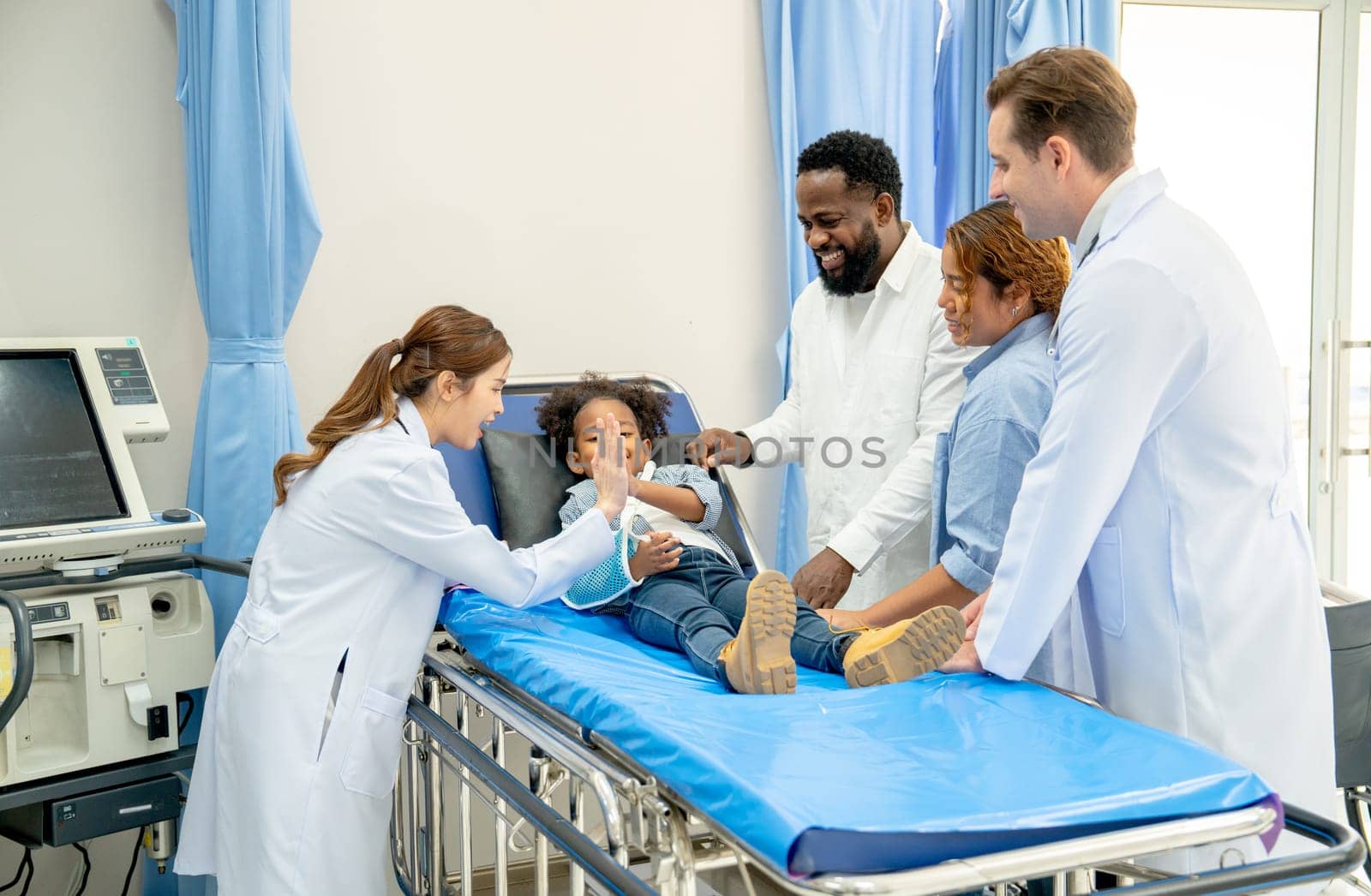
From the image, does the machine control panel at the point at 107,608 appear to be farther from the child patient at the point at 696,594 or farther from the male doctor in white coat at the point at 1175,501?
the male doctor in white coat at the point at 1175,501

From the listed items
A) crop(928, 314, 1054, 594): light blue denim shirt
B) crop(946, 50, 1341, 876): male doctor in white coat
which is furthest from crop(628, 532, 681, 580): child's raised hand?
crop(946, 50, 1341, 876): male doctor in white coat

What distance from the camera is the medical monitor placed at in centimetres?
234

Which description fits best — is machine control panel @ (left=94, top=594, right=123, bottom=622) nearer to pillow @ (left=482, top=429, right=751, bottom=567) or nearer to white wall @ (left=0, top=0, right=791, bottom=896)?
white wall @ (left=0, top=0, right=791, bottom=896)

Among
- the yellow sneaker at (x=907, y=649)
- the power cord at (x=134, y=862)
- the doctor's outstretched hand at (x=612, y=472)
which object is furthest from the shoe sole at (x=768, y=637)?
the power cord at (x=134, y=862)

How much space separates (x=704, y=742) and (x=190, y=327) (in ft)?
6.81

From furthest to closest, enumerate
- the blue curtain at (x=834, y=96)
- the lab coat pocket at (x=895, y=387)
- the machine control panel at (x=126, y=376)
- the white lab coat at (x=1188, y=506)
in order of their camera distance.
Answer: the blue curtain at (x=834, y=96)
the lab coat pocket at (x=895, y=387)
the machine control panel at (x=126, y=376)
the white lab coat at (x=1188, y=506)

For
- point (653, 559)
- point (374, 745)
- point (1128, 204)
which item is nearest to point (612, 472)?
point (653, 559)

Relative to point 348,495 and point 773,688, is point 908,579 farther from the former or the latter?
point 348,495

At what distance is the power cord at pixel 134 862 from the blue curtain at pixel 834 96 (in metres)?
1.83

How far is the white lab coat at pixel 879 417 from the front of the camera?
244 centimetres

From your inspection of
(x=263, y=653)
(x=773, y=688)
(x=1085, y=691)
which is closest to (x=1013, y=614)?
(x=1085, y=691)

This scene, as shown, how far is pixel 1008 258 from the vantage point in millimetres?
2055

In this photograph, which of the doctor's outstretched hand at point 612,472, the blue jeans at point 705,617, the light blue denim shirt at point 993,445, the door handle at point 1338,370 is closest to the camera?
the light blue denim shirt at point 993,445

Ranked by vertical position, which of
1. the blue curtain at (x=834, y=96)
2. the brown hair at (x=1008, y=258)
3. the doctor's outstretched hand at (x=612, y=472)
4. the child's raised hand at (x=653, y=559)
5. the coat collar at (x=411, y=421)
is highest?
the blue curtain at (x=834, y=96)
